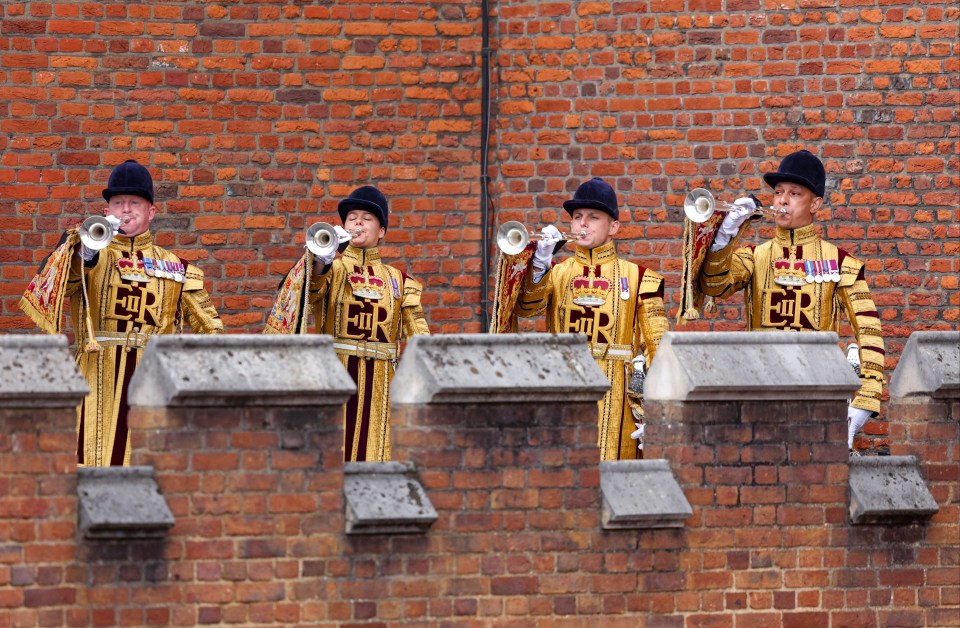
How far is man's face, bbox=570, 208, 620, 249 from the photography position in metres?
9.47

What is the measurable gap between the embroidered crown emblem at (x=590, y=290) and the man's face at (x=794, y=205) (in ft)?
2.93

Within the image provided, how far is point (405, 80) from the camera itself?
11180mm

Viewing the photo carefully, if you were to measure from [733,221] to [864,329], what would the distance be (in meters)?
0.97

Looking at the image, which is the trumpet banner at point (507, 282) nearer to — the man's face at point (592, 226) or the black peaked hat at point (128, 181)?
the man's face at point (592, 226)

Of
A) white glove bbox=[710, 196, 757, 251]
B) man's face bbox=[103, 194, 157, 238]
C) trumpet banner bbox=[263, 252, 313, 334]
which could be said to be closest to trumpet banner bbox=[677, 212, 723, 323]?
white glove bbox=[710, 196, 757, 251]

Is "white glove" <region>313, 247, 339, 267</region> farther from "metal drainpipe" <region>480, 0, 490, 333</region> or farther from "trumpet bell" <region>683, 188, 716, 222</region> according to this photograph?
"metal drainpipe" <region>480, 0, 490, 333</region>

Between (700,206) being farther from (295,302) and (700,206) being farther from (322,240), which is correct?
(295,302)

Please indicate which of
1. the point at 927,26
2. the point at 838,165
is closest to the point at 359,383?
the point at 838,165

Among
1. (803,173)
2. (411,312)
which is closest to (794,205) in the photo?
(803,173)

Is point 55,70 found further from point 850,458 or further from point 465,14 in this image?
point 850,458

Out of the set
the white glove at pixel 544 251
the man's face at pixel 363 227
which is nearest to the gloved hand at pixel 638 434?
the white glove at pixel 544 251

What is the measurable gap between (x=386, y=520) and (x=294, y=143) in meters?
4.49

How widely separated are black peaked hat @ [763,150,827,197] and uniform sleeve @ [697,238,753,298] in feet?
1.35

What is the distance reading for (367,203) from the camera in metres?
9.72
